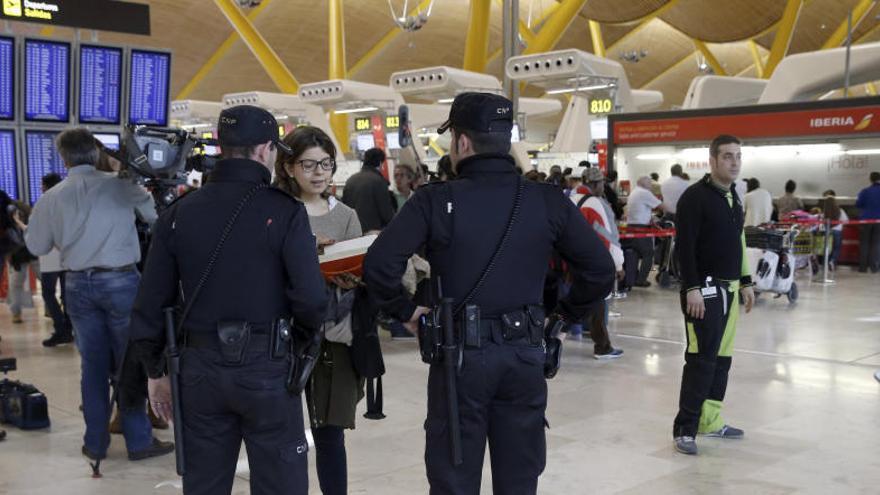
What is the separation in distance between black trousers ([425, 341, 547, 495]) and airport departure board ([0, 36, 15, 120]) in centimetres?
638

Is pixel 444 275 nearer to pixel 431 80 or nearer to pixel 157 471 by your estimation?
pixel 157 471

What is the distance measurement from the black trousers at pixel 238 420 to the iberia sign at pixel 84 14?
5.79 meters

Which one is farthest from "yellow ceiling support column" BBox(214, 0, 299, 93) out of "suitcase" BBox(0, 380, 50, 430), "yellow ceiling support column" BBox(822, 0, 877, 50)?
"suitcase" BBox(0, 380, 50, 430)

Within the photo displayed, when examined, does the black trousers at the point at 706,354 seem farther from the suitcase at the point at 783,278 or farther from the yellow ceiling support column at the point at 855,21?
the yellow ceiling support column at the point at 855,21

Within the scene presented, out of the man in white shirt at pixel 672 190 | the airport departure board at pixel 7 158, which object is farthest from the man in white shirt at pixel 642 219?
the airport departure board at pixel 7 158

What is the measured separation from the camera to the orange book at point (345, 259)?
3.39 meters

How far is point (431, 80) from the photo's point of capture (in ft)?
67.3

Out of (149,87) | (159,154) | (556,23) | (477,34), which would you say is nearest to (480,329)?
(159,154)

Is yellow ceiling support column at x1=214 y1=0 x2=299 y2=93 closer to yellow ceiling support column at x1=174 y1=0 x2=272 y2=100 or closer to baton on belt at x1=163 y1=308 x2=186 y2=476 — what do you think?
yellow ceiling support column at x1=174 y1=0 x2=272 y2=100

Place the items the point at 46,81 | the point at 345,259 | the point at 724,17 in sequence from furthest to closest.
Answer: the point at 724,17 < the point at 46,81 < the point at 345,259

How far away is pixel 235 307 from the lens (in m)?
2.79

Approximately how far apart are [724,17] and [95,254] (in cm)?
3720

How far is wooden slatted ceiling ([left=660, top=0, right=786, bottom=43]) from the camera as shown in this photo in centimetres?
3653

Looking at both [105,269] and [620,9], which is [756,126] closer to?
[105,269]
